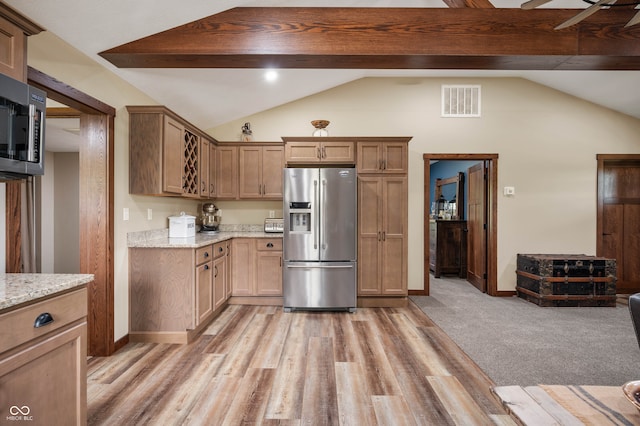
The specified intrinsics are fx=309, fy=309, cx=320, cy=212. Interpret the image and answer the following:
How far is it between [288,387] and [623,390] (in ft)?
6.17

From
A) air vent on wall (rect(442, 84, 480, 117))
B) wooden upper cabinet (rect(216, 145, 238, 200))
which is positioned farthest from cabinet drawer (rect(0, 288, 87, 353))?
air vent on wall (rect(442, 84, 480, 117))

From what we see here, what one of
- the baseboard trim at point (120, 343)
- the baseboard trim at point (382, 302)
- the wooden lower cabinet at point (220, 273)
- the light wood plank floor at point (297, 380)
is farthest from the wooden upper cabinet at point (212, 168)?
the baseboard trim at point (382, 302)

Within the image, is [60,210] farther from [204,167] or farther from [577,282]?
[577,282]

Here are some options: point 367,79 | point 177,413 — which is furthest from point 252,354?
point 367,79

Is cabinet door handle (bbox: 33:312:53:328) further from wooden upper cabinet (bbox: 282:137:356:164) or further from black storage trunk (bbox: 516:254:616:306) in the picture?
black storage trunk (bbox: 516:254:616:306)

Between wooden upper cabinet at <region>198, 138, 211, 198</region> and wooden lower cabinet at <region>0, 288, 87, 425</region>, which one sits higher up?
wooden upper cabinet at <region>198, 138, 211, 198</region>

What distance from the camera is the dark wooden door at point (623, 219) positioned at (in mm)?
4676

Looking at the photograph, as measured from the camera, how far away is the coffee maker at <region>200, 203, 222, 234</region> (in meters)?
4.36

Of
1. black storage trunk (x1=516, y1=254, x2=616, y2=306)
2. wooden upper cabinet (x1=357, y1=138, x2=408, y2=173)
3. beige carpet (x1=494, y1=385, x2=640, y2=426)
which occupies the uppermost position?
wooden upper cabinet (x1=357, y1=138, x2=408, y2=173)

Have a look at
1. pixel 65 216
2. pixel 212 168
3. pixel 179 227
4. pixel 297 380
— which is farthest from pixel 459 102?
pixel 65 216

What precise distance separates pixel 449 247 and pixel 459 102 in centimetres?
269

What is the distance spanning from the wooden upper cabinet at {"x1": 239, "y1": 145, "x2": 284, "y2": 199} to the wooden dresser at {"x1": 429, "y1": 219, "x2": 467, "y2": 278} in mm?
3315

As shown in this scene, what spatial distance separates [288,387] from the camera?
219 centimetres

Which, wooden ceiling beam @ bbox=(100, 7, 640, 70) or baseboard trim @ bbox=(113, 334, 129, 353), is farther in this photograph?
baseboard trim @ bbox=(113, 334, 129, 353)
